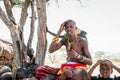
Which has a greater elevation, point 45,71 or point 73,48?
point 73,48

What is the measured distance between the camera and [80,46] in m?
4.40

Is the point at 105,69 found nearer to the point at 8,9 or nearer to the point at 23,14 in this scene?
the point at 23,14


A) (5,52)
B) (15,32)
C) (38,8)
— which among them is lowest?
(5,52)

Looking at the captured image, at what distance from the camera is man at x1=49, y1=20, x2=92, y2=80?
4.15 metres

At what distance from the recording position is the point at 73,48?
441cm

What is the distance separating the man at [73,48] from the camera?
13.6 feet

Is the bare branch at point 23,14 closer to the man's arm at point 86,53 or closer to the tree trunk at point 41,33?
the tree trunk at point 41,33

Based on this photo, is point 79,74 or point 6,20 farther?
point 6,20

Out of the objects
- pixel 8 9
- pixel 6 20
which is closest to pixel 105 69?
pixel 6 20

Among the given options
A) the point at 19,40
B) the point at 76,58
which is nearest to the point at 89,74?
the point at 76,58

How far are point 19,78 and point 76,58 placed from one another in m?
1.01

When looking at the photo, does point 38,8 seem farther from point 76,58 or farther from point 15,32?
point 76,58

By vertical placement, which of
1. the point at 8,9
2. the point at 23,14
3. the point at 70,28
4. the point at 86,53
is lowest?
the point at 86,53

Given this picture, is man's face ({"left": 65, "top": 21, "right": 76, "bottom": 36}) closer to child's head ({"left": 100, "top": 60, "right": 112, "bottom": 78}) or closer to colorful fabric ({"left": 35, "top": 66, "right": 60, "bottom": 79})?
colorful fabric ({"left": 35, "top": 66, "right": 60, "bottom": 79})
